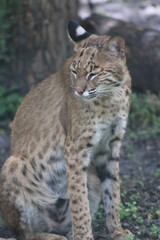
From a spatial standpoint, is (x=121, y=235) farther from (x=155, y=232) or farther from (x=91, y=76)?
(x=91, y=76)

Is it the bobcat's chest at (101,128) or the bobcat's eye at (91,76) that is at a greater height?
the bobcat's eye at (91,76)

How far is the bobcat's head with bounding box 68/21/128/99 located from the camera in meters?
Answer: 6.16

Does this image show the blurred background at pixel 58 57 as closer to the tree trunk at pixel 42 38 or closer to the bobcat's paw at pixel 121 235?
the tree trunk at pixel 42 38

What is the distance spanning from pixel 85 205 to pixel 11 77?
4943 mm

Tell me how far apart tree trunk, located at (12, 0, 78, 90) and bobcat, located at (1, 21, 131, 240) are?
3.39 metres

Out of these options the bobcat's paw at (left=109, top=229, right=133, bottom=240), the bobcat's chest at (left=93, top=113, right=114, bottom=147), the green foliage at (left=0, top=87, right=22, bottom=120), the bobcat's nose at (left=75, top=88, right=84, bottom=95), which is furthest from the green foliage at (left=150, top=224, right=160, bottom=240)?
the green foliage at (left=0, top=87, right=22, bottom=120)

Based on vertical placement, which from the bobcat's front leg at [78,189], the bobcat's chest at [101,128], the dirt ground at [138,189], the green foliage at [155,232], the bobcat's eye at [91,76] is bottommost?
the dirt ground at [138,189]

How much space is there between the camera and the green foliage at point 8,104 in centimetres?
1068

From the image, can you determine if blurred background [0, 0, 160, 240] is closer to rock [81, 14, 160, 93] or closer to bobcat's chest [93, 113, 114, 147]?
rock [81, 14, 160, 93]

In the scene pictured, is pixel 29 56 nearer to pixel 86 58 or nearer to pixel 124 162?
pixel 124 162

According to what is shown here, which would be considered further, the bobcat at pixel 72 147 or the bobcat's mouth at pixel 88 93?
the bobcat at pixel 72 147

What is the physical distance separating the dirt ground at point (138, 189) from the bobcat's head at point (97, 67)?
5.46 ft

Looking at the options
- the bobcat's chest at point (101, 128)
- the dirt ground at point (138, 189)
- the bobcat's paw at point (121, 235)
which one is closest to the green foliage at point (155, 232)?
the dirt ground at point (138, 189)

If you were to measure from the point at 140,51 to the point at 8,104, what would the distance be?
2.45m
